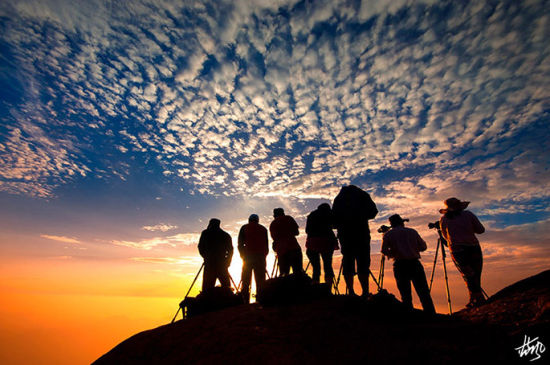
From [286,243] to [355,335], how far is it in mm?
4303

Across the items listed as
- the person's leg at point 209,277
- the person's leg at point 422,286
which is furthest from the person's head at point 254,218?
the person's leg at point 422,286

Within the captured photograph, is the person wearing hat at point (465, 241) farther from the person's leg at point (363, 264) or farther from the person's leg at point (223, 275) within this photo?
the person's leg at point (223, 275)

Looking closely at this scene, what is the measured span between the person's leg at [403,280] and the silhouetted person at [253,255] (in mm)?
4172

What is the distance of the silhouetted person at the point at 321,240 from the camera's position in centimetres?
681

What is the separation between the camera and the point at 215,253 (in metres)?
8.38

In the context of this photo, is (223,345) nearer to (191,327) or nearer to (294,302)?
(191,327)

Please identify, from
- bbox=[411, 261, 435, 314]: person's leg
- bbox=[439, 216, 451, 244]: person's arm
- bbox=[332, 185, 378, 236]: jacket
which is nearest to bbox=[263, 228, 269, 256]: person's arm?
bbox=[332, 185, 378, 236]: jacket

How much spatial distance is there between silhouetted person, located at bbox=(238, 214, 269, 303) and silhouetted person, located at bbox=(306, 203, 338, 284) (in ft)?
5.50

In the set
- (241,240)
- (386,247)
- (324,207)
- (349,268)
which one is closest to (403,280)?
(386,247)

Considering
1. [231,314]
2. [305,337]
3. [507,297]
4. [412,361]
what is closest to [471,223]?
[507,297]

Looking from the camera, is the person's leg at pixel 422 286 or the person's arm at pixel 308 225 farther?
the person's arm at pixel 308 225

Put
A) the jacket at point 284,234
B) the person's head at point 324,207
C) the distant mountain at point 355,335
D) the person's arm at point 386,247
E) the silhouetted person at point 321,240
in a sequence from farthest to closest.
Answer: the jacket at point 284,234 → the person's head at point 324,207 → the silhouetted person at point 321,240 → the person's arm at point 386,247 → the distant mountain at point 355,335

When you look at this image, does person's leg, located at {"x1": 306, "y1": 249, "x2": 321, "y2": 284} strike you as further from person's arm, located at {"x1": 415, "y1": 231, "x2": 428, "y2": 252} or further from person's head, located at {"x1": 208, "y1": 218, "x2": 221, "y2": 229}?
person's head, located at {"x1": 208, "y1": 218, "x2": 221, "y2": 229}

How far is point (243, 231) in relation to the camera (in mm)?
8133
